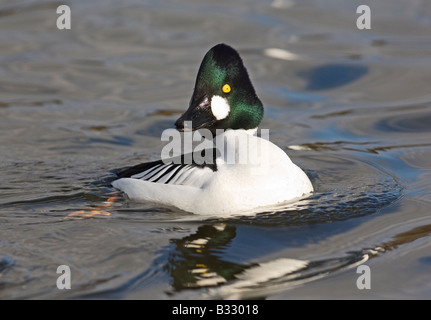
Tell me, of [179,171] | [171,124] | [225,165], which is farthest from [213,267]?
[171,124]

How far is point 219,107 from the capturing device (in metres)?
8.09

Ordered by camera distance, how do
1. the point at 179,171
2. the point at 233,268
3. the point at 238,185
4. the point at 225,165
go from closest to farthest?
1. the point at 233,268
2. the point at 238,185
3. the point at 225,165
4. the point at 179,171

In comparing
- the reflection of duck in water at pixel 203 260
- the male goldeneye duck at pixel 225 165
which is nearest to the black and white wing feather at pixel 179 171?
the male goldeneye duck at pixel 225 165

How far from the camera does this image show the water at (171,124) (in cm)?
642

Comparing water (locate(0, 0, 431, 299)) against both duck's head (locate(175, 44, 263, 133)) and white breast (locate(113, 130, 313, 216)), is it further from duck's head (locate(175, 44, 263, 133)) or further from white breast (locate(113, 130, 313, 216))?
duck's head (locate(175, 44, 263, 133))

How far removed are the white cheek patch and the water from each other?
1190 millimetres

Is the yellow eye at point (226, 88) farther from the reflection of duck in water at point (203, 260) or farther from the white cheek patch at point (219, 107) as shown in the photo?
the reflection of duck in water at point (203, 260)

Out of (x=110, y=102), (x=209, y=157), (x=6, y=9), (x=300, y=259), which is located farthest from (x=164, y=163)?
(x=6, y=9)

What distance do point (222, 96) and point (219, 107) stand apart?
12 cm

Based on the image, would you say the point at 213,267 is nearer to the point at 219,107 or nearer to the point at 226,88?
the point at 219,107

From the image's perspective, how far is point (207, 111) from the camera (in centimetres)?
809

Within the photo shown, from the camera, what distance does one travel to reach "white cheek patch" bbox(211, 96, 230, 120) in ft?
26.5

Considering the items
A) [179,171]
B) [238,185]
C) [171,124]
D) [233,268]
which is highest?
[171,124]

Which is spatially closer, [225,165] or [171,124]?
[225,165]
